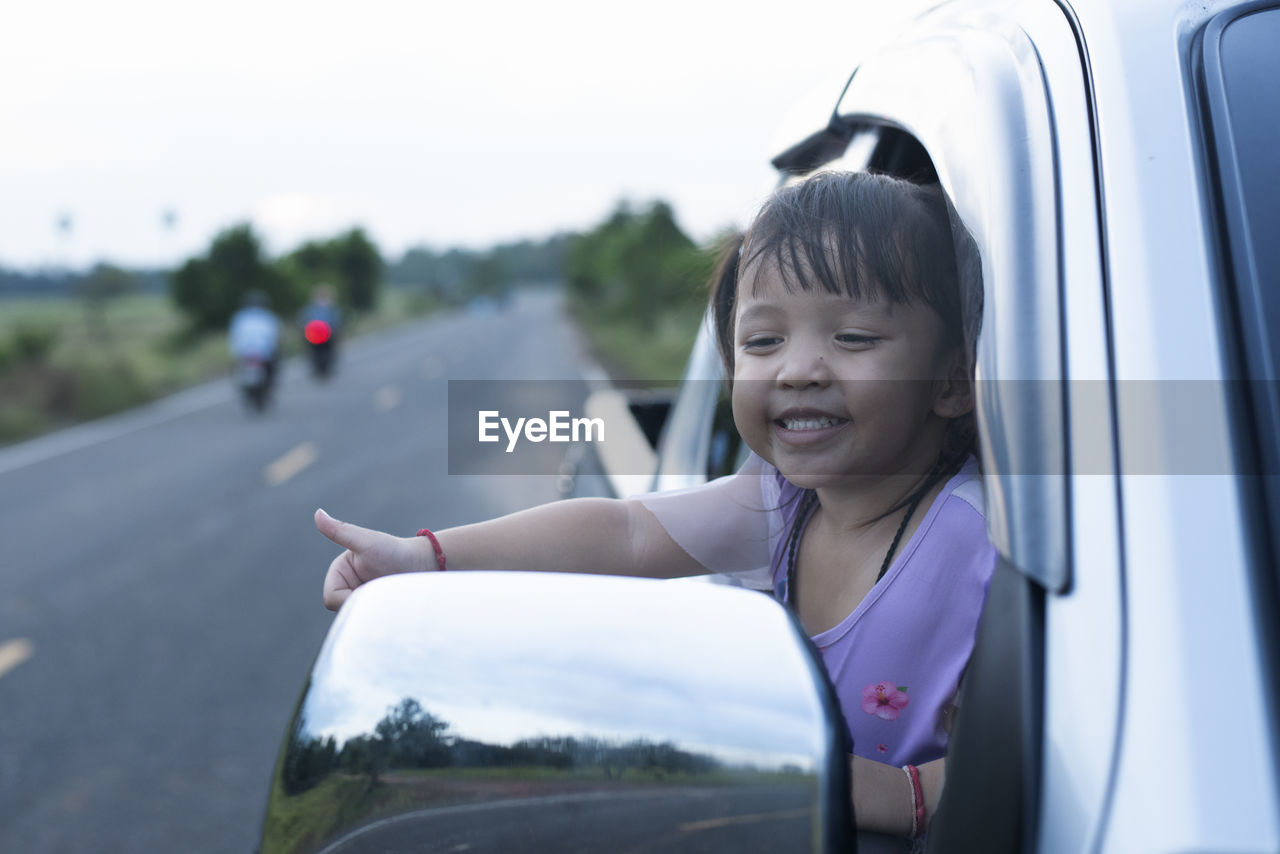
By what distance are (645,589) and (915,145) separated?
990 millimetres

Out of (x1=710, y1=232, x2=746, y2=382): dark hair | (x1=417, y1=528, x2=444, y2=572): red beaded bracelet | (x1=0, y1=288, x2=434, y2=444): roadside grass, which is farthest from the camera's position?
(x1=0, y1=288, x2=434, y2=444): roadside grass

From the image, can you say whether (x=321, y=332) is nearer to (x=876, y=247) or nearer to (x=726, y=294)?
(x=726, y=294)

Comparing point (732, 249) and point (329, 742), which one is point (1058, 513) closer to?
point (329, 742)

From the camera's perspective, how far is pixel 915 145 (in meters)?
1.61

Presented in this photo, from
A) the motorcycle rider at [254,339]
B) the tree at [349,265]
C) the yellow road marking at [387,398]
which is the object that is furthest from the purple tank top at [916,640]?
the tree at [349,265]

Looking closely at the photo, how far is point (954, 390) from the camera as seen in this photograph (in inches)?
48.1

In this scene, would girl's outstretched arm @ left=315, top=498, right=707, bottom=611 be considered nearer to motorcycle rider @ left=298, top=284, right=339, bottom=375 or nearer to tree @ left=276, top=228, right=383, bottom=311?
motorcycle rider @ left=298, top=284, right=339, bottom=375

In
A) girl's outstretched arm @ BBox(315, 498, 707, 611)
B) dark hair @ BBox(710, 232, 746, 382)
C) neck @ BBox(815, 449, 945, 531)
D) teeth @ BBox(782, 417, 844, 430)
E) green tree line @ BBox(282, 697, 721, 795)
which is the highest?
dark hair @ BBox(710, 232, 746, 382)

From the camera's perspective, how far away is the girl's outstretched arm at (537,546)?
1.22 m

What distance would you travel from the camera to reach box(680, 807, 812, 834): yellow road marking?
74 cm

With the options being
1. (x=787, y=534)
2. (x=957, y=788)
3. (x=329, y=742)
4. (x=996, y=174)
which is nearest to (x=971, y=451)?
(x=787, y=534)

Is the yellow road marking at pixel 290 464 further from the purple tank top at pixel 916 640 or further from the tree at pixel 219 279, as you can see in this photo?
the tree at pixel 219 279

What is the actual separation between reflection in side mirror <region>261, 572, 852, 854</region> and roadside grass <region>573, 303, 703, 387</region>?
12.2m

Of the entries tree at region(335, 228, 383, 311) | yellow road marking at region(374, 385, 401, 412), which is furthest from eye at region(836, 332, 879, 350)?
tree at region(335, 228, 383, 311)
